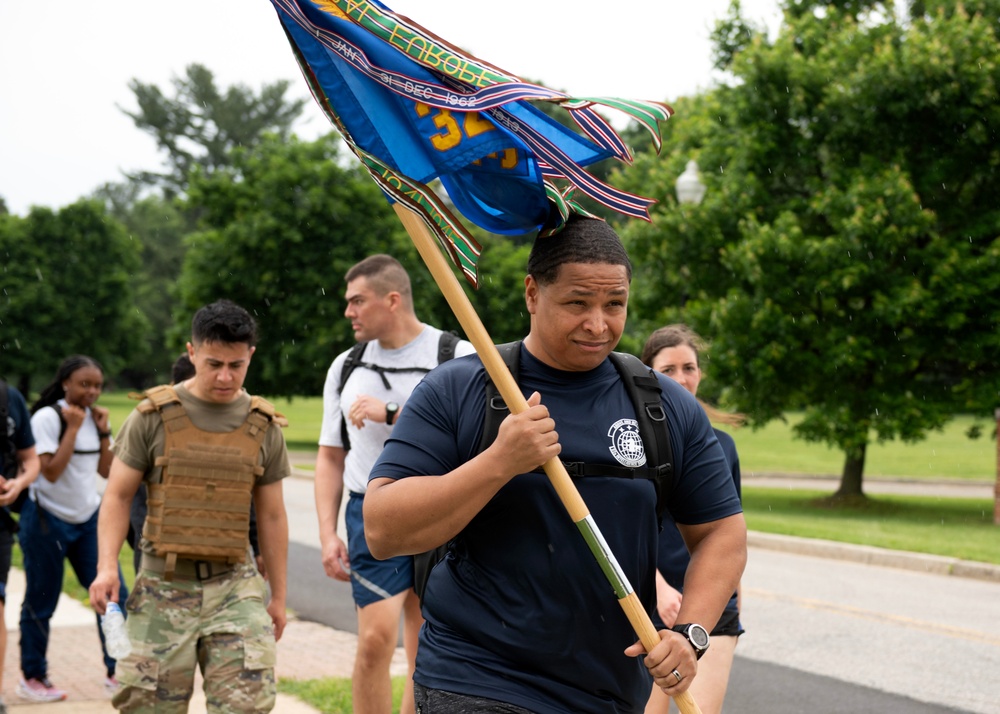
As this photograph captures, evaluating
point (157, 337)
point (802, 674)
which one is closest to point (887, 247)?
point (802, 674)

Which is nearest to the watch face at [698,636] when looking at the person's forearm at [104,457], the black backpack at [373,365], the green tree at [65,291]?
the black backpack at [373,365]

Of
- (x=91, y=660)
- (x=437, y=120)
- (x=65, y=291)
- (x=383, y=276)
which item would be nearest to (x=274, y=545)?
(x=383, y=276)

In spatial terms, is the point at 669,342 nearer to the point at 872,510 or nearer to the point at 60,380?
the point at 60,380

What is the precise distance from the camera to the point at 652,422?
3016 millimetres

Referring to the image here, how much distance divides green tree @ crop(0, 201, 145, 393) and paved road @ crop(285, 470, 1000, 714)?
5324cm

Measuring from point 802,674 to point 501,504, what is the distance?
556 cm

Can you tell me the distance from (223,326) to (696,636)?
9.00ft

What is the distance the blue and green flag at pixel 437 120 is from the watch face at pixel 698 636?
1.09 m

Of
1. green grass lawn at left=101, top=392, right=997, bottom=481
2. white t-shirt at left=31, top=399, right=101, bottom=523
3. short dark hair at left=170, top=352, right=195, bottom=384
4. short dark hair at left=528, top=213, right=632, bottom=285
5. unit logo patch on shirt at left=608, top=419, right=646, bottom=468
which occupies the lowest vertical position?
green grass lawn at left=101, top=392, right=997, bottom=481

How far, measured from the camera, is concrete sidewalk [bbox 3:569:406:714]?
6.82 meters

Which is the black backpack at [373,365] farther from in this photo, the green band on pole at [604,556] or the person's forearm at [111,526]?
the green band on pole at [604,556]

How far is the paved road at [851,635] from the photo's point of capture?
7.29m

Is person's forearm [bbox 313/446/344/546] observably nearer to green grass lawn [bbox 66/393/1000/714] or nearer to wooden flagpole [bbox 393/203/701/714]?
green grass lawn [bbox 66/393/1000/714]

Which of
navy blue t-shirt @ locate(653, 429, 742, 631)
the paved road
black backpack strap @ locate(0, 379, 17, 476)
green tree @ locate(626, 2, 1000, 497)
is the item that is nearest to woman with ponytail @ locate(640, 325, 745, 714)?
navy blue t-shirt @ locate(653, 429, 742, 631)
